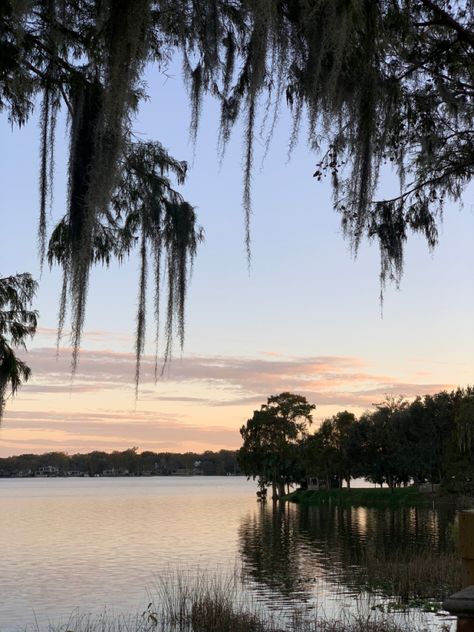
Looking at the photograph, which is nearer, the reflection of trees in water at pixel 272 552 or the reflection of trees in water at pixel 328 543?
the reflection of trees in water at pixel 272 552

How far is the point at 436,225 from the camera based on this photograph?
398 inches

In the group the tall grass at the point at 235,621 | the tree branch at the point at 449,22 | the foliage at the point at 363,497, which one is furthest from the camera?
the foliage at the point at 363,497

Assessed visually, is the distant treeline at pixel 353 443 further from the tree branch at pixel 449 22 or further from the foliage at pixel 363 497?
the tree branch at pixel 449 22

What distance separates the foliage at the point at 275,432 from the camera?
A: 100438 mm

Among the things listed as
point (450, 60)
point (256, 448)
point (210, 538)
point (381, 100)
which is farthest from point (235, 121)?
point (256, 448)

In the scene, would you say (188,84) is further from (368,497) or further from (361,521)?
(368,497)

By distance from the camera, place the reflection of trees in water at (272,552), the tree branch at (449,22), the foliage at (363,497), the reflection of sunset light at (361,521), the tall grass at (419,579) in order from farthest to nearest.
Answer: the foliage at (363,497) < the reflection of sunset light at (361,521) < the reflection of trees in water at (272,552) < the tall grass at (419,579) < the tree branch at (449,22)

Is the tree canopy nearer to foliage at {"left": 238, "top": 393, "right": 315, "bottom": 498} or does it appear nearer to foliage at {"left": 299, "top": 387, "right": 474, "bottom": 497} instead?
foliage at {"left": 299, "top": 387, "right": 474, "bottom": 497}

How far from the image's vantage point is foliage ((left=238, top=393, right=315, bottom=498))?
100m

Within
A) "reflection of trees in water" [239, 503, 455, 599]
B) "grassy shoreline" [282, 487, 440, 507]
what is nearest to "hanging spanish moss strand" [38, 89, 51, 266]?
"reflection of trees in water" [239, 503, 455, 599]

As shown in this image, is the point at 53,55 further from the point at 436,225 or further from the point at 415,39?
the point at 436,225

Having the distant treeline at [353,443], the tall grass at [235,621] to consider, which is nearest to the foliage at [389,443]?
the distant treeline at [353,443]

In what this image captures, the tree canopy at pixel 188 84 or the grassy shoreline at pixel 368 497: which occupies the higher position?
the tree canopy at pixel 188 84

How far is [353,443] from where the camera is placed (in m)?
93.4
